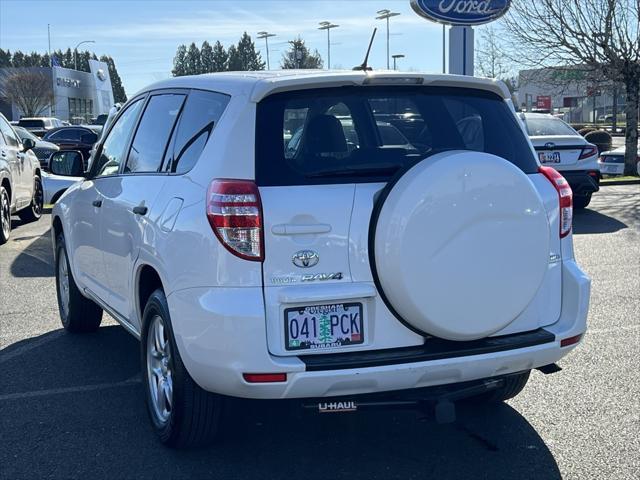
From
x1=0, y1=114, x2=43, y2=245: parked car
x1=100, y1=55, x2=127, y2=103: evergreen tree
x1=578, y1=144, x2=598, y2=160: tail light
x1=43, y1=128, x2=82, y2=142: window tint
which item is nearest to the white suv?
x1=0, y1=114, x2=43, y2=245: parked car

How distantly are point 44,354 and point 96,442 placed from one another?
189cm

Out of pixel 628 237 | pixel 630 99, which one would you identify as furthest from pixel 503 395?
pixel 630 99

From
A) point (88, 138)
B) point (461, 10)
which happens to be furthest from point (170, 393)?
point (88, 138)

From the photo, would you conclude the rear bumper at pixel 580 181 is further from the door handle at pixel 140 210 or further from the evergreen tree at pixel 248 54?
the evergreen tree at pixel 248 54

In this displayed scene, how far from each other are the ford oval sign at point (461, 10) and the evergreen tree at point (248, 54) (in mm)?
110394

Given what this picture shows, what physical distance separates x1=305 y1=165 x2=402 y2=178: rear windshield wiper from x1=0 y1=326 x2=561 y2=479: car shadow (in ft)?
3.37

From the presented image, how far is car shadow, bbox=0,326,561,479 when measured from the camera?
4.00 meters

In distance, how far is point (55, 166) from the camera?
6.27 m

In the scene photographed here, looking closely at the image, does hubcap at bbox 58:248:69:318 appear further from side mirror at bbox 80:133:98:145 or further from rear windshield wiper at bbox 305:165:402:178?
side mirror at bbox 80:133:98:145

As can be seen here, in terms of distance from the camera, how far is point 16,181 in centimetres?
1234

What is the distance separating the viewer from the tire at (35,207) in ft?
45.4

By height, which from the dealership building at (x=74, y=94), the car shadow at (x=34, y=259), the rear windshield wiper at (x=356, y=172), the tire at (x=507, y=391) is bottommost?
the car shadow at (x=34, y=259)

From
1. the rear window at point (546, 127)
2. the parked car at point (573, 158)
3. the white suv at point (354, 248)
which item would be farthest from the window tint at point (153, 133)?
the rear window at point (546, 127)

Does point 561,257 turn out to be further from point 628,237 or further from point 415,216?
point 628,237
